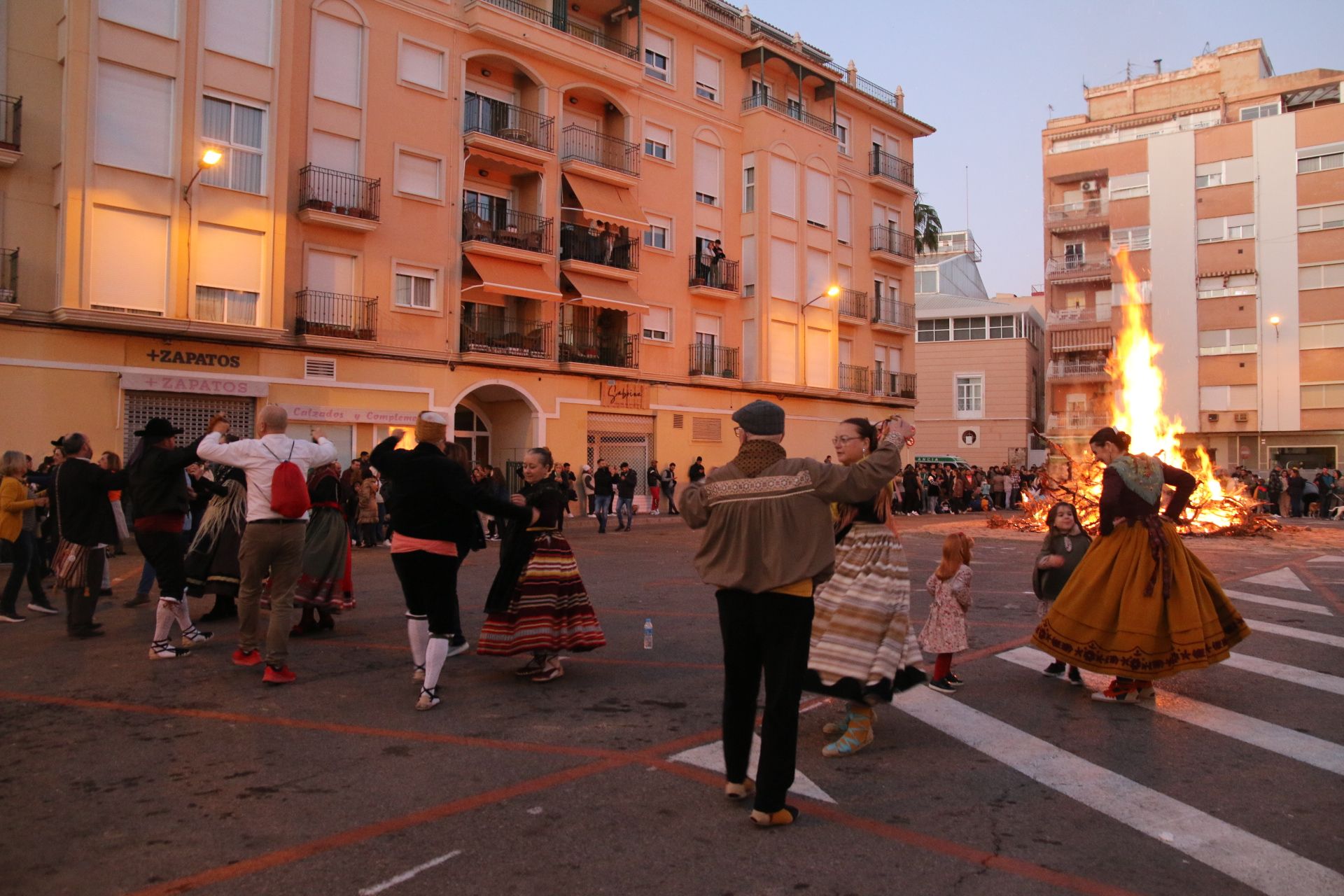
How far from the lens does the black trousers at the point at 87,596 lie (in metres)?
8.65

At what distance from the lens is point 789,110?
36656 mm

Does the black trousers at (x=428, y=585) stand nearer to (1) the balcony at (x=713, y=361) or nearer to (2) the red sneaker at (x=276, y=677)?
(2) the red sneaker at (x=276, y=677)

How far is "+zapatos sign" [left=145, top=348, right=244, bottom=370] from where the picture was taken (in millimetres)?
21094

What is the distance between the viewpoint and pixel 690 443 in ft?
109

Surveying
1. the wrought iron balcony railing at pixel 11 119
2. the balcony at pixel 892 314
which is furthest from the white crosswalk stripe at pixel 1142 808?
the balcony at pixel 892 314

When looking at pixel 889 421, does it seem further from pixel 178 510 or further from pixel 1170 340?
pixel 1170 340

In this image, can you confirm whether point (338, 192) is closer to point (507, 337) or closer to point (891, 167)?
point (507, 337)

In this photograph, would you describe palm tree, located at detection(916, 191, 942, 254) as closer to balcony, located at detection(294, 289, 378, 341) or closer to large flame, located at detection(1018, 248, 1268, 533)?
large flame, located at detection(1018, 248, 1268, 533)

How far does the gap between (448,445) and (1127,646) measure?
5.17m

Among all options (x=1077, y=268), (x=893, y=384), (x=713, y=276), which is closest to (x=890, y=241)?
(x=893, y=384)

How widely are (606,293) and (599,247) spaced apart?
157 centimetres

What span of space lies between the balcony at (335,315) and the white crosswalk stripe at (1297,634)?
20.3 metres

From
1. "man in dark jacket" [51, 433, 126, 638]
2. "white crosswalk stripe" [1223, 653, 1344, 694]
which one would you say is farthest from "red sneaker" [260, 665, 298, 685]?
"white crosswalk stripe" [1223, 653, 1344, 694]

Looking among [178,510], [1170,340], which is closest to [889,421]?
[178,510]
